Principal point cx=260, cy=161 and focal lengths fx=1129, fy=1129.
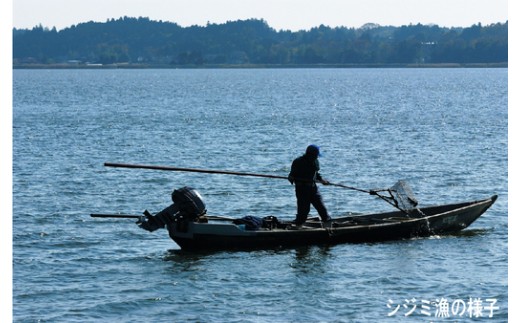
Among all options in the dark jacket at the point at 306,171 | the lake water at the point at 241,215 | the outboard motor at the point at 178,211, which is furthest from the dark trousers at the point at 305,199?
the outboard motor at the point at 178,211

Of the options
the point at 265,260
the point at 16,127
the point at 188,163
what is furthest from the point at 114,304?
the point at 16,127

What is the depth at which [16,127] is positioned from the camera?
65.3 meters

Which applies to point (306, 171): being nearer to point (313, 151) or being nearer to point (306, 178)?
point (306, 178)

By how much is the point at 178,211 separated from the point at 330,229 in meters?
3.53

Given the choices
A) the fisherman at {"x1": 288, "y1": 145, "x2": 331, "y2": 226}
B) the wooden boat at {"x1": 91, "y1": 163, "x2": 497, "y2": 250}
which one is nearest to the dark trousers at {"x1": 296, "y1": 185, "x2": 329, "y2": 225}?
the fisherman at {"x1": 288, "y1": 145, "x2": 331, "y2": 226}

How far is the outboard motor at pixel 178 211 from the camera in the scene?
78.0ft

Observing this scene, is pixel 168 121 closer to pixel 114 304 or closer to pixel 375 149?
pixel 375 149

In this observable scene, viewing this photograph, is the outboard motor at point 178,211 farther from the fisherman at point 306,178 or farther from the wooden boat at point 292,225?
the fisherman at point 306,178

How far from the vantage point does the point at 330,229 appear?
2508 centimetres

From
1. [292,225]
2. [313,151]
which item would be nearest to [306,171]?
[313,151]

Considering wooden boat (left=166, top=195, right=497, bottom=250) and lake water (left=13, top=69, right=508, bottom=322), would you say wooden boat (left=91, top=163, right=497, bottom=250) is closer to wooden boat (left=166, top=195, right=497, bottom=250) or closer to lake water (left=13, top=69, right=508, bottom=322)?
wooden boat (left=166, top=195, right=497, bottom=250)

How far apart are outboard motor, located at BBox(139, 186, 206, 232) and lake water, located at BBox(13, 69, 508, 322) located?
858mm

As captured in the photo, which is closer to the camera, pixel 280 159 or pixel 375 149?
pixel 280 159

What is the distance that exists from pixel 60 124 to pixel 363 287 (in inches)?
1902
